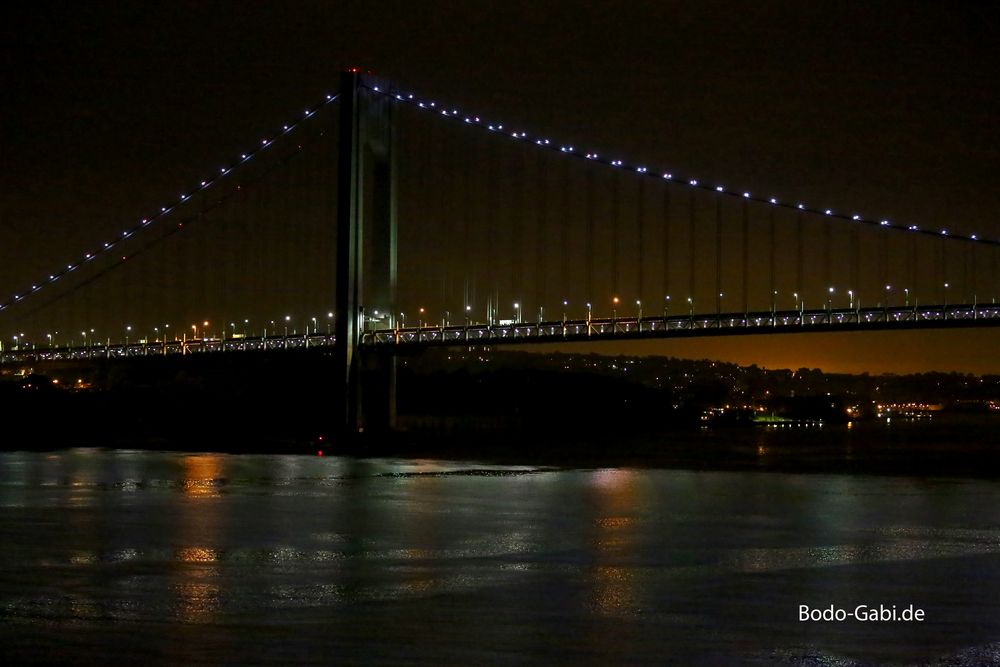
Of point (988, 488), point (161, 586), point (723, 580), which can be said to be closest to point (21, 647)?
point (161, 586)

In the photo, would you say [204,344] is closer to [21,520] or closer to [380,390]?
[380,390]

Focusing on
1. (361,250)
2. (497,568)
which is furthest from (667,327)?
(497,568)

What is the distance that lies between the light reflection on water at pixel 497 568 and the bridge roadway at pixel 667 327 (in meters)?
22.8

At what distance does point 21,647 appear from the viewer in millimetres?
9289

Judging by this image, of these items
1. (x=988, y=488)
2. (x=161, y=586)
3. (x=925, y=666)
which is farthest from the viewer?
(x=988, y=488)

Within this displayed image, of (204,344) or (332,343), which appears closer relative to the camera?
(332,343)

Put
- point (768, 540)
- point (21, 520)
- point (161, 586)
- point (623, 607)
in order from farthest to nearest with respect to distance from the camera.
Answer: point (21, 520), point (768, 540), point (161, 586), point (623, 607)

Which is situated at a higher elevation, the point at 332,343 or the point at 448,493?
the point at 332,343

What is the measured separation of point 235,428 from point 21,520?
47202 mm

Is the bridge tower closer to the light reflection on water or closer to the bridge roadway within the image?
the bridge roadway

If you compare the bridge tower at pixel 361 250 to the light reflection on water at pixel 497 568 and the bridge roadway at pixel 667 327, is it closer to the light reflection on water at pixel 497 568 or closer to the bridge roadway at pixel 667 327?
the bridge roadway at pixel 667 327

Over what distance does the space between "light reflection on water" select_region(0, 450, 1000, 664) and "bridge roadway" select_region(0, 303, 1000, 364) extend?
22.8 m

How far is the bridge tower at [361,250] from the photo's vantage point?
47750mm

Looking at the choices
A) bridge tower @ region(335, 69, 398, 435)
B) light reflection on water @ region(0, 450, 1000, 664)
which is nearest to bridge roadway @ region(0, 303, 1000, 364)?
bridge tower @ region(335, 69, 398, 435)
